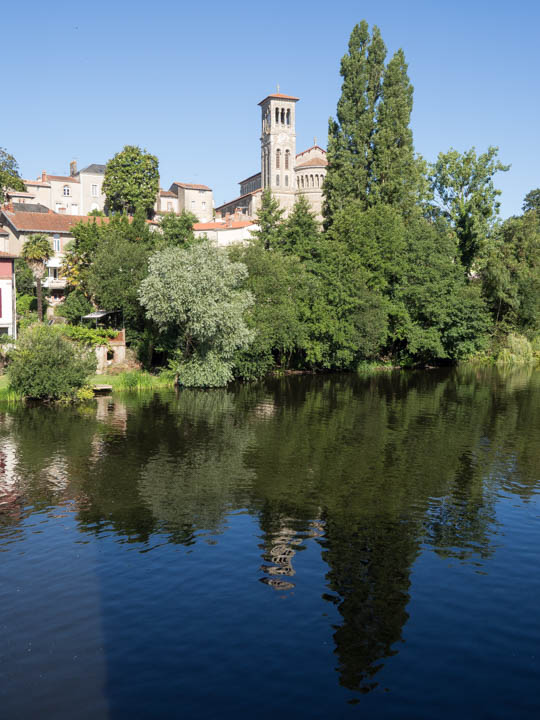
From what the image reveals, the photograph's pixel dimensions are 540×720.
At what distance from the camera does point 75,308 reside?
209ft

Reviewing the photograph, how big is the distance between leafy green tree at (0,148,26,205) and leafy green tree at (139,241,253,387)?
2295 inches

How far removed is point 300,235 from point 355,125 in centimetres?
1673

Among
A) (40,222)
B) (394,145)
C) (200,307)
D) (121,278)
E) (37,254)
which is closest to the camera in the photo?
(200,307)

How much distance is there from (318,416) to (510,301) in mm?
41698

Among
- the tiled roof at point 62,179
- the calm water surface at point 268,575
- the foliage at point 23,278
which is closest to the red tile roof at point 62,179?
the tiled roof at point 62,179

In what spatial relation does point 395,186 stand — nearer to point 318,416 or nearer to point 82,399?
point 318,416

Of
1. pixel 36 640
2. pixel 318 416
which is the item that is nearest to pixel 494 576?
pixel 36 640

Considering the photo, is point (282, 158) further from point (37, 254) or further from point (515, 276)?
point (37, 254)

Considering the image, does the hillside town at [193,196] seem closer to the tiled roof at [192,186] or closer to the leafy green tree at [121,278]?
the tiled roof at [192,186]

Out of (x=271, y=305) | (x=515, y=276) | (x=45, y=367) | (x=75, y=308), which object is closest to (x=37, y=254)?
(x=75, y=308)

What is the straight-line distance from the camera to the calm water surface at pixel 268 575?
41.0 feet

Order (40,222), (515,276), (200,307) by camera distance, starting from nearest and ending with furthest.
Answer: (200,307)
(515,276)
(40,222)

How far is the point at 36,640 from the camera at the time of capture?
14.0 metres

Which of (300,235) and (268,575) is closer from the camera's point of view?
(268,575)
